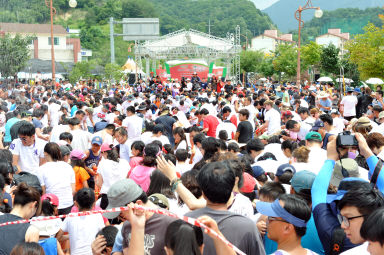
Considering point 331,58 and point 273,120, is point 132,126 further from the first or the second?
point 331,58

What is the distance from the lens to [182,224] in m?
2.86

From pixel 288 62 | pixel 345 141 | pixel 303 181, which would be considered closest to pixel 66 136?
pixel 303 181

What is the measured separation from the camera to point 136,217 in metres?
3.06

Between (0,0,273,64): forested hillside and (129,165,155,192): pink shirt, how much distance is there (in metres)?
36.2

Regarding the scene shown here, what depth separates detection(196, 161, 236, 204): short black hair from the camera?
10.2 ft

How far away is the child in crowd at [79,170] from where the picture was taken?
6789mm

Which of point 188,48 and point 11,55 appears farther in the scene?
point 188,48

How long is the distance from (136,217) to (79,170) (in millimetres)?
3958

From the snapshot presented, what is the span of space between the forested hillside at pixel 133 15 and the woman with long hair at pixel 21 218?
37.3 meters

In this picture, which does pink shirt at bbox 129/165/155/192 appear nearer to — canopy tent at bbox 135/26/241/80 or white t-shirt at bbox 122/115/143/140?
white t-shirt at bbox 122/115/143/140

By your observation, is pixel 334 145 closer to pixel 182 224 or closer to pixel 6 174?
pixel 182 224

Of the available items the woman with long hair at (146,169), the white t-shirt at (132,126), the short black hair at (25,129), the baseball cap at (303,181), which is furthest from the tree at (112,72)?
the baseball cap at (303,181)

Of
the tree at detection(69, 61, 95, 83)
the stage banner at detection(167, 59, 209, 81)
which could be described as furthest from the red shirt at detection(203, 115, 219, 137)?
the stage banner at detection(167, 59, 209, 81)

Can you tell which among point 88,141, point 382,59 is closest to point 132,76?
point 382,59
